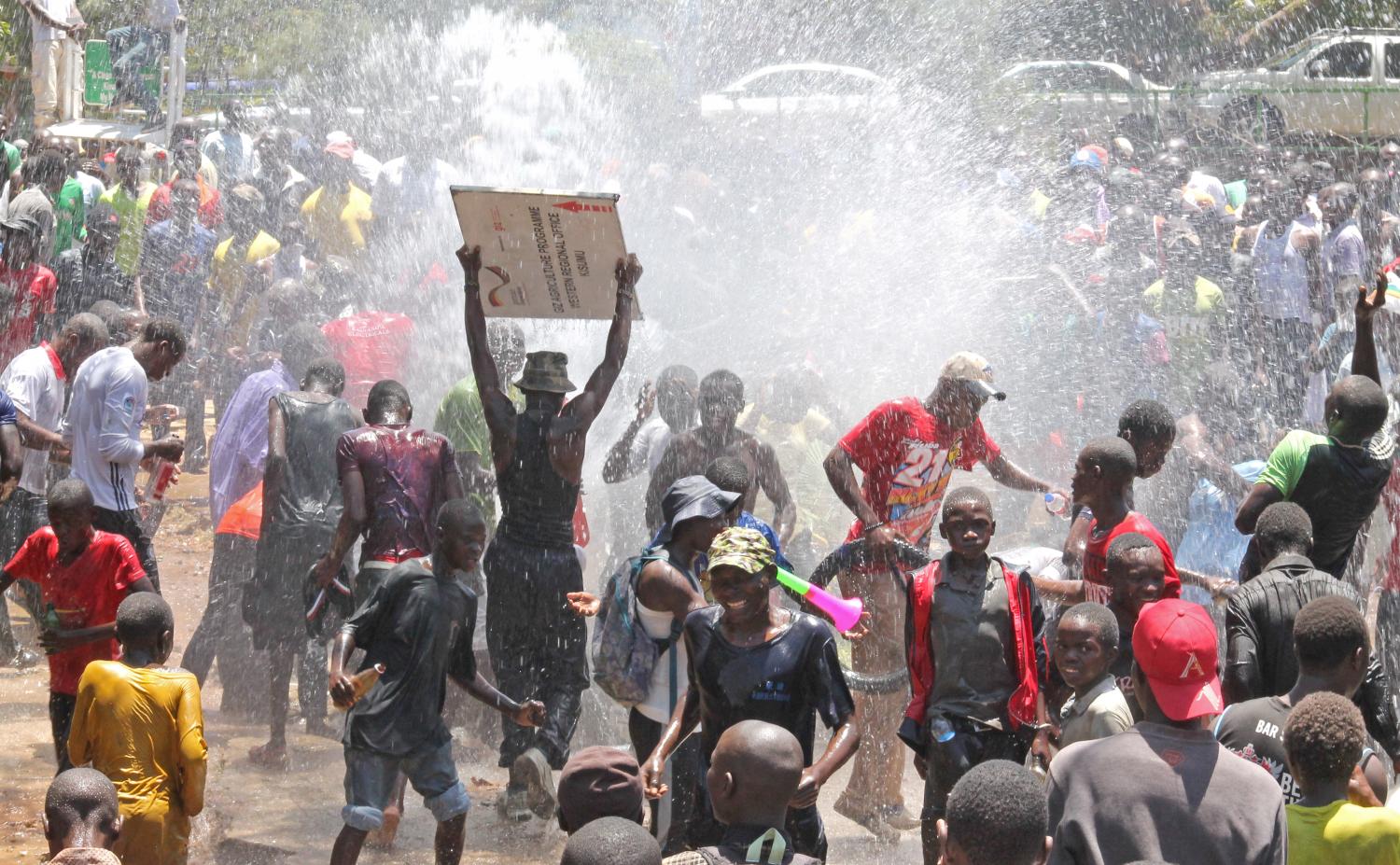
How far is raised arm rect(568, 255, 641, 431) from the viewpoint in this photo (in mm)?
6375

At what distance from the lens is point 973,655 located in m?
5.12

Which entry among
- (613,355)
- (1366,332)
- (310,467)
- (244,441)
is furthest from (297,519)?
(1366,332)

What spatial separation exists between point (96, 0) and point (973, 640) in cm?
2136

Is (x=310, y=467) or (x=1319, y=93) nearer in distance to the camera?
(x=310, y=467)

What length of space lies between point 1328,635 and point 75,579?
4.09 metres

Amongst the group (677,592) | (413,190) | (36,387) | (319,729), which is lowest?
(319,729)

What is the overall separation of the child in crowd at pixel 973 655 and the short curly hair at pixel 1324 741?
1433 millimetres

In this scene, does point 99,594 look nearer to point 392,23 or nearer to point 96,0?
point 392,23

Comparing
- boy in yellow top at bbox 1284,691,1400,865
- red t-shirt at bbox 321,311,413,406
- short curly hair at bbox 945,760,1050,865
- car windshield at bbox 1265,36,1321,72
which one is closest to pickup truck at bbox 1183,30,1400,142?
car windshield at bbox 1265,36,1321,72

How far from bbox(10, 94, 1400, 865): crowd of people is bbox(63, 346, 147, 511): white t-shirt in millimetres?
16

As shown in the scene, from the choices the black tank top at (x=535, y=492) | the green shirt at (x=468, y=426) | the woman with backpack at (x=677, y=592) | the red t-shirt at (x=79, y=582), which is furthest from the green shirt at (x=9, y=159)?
the woman with backpack at (x=677, y=592)

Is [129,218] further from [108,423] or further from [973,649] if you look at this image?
[973,649]

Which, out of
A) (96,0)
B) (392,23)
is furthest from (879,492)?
(96,0)

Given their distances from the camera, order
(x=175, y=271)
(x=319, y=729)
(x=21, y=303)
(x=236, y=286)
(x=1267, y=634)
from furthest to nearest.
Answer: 1. (x=175, y=271)
2. (x=236, y=286)
3. (x=21, y=303)
4. (x=319, y=729)
5. (x=1267, y=634)
